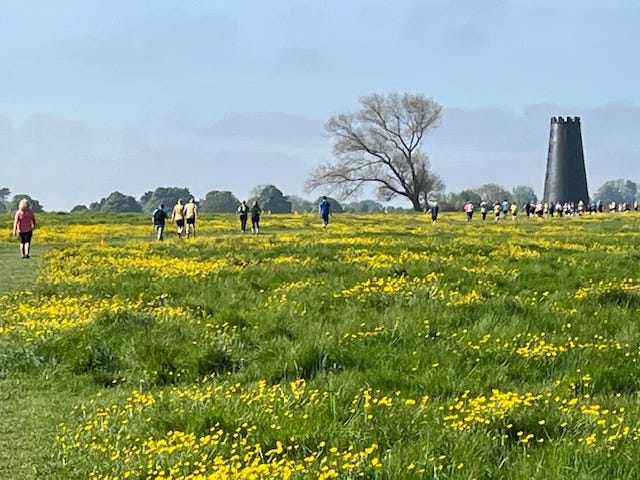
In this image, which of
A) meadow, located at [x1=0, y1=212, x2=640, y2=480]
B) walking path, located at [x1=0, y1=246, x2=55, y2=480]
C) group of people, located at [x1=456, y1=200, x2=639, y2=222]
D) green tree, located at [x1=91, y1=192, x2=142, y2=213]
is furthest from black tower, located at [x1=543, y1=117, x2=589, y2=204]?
walking path, located at [x1=0, y1=246, x2=55, y2=480]

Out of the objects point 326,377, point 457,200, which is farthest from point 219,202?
point 326,377

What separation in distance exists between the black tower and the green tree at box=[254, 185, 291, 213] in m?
Answer: 52.3

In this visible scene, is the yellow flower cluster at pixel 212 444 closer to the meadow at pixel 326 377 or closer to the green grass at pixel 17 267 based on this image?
the meadow at pixel 326 377

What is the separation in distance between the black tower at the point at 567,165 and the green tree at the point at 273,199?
52.3 m

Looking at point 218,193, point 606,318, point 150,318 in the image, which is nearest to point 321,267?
point 150,318

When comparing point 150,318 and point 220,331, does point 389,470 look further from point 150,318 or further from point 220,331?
point 150,318

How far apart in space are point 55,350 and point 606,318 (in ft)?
20.7

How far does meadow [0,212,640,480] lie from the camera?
4871 mm

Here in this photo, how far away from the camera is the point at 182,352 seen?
27.2 feet

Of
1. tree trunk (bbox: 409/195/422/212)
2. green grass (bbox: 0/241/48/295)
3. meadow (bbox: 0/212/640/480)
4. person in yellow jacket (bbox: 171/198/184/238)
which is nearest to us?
meadow (bbox: 0/212/640/480)

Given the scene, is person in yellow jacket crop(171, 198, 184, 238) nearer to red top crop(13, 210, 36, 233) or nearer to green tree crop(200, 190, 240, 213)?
red top crop(13, 210, 36, 233)

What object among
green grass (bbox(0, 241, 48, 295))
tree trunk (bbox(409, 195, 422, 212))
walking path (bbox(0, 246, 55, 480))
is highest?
tree trunk (bbox(409, 195, 422, 212))

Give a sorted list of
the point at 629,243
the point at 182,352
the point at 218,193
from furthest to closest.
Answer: the point at 218,193, the point at 629,243, the point at 182,352

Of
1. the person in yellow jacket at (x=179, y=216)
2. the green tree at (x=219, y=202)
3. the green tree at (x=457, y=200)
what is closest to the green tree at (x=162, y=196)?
the green tree at (x=219, y=202)
